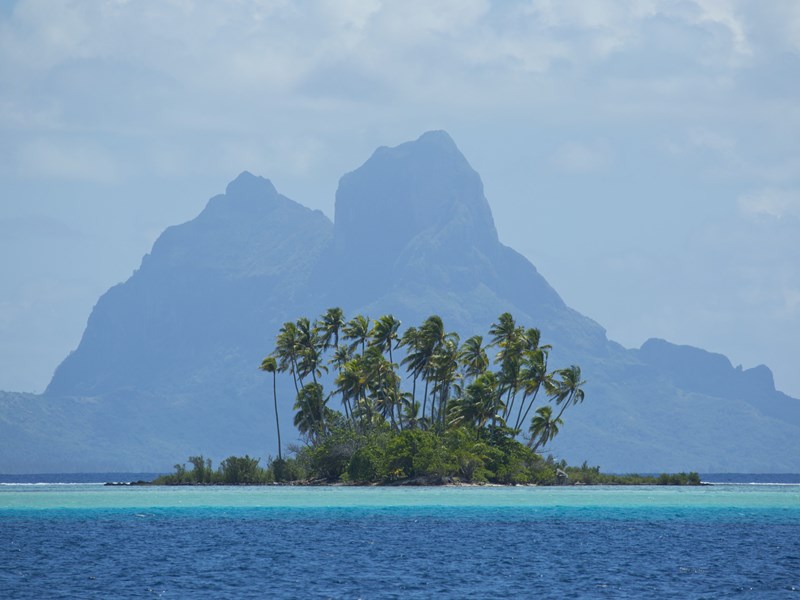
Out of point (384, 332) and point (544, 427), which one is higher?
point (384, 332)

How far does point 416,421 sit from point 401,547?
6771 cm

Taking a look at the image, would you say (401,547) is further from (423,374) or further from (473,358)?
(473,358)

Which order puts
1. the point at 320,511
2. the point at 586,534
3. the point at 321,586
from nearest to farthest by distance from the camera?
the point at 321,586, the point at 586,534, the point at 320,511

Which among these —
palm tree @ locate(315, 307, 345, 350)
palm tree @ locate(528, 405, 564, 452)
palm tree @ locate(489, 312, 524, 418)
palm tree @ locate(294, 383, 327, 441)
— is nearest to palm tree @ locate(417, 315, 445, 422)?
palm tree @ locate(489, 312, 524, 418)

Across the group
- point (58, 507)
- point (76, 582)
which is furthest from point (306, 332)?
point (76, 582)

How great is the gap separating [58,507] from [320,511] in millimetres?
20416

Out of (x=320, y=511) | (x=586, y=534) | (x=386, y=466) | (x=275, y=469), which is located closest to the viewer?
(x=586, y=534)

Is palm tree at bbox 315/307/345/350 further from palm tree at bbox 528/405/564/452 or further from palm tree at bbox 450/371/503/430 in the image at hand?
palm tree at bbox 528/405/564/452

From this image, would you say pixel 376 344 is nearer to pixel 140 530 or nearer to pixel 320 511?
pixel 320 511

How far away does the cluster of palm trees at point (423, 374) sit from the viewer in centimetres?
11531

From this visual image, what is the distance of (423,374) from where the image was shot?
11994 cm

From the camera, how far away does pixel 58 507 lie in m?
84.9

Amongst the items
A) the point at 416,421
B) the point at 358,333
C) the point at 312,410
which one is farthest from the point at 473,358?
the point at 312,410

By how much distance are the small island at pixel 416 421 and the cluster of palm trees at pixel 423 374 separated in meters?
0.12
